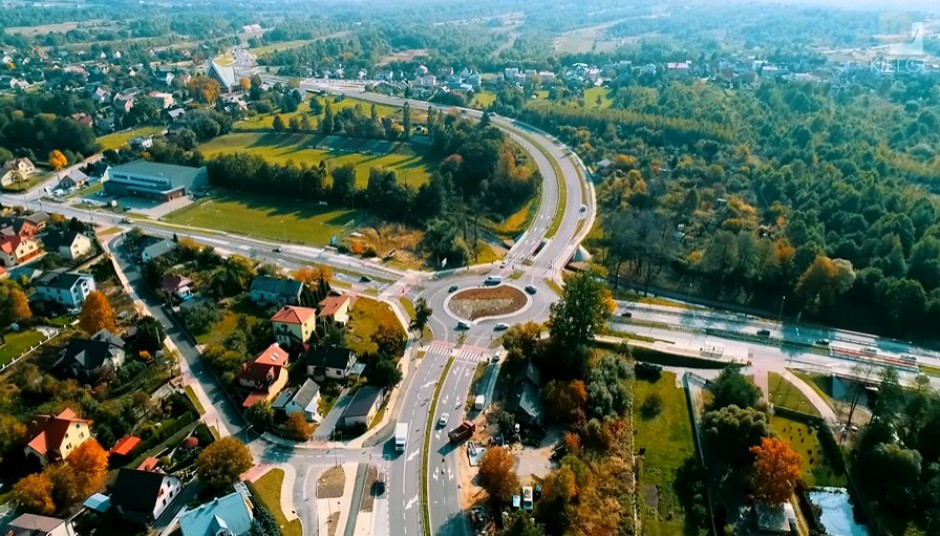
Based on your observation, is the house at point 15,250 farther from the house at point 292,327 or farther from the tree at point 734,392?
the tree at point 734,392

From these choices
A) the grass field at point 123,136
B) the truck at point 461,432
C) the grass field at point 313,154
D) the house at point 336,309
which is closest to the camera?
the truck at point 461,432

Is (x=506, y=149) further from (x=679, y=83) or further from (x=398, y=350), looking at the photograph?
(x=679, y=83)

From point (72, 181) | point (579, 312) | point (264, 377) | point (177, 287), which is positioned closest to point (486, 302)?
point (579, 312)

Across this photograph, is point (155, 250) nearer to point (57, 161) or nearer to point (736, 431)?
point (57, 161)

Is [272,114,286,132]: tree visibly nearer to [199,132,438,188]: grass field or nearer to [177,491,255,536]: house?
[199,132,438,188]: grass field

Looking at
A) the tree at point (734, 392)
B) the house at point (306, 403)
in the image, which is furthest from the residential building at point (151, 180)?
the tree at point (734, 392)

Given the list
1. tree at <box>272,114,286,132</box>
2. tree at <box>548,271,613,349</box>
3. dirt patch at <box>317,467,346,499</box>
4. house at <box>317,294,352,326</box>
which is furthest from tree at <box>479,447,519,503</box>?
tree at <box>272,114,286,132</box>

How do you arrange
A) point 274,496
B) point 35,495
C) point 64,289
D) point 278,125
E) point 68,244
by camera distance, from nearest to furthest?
point 35,495 < point 274,496 < point 64,289 < point 68,244 < point 278,125
